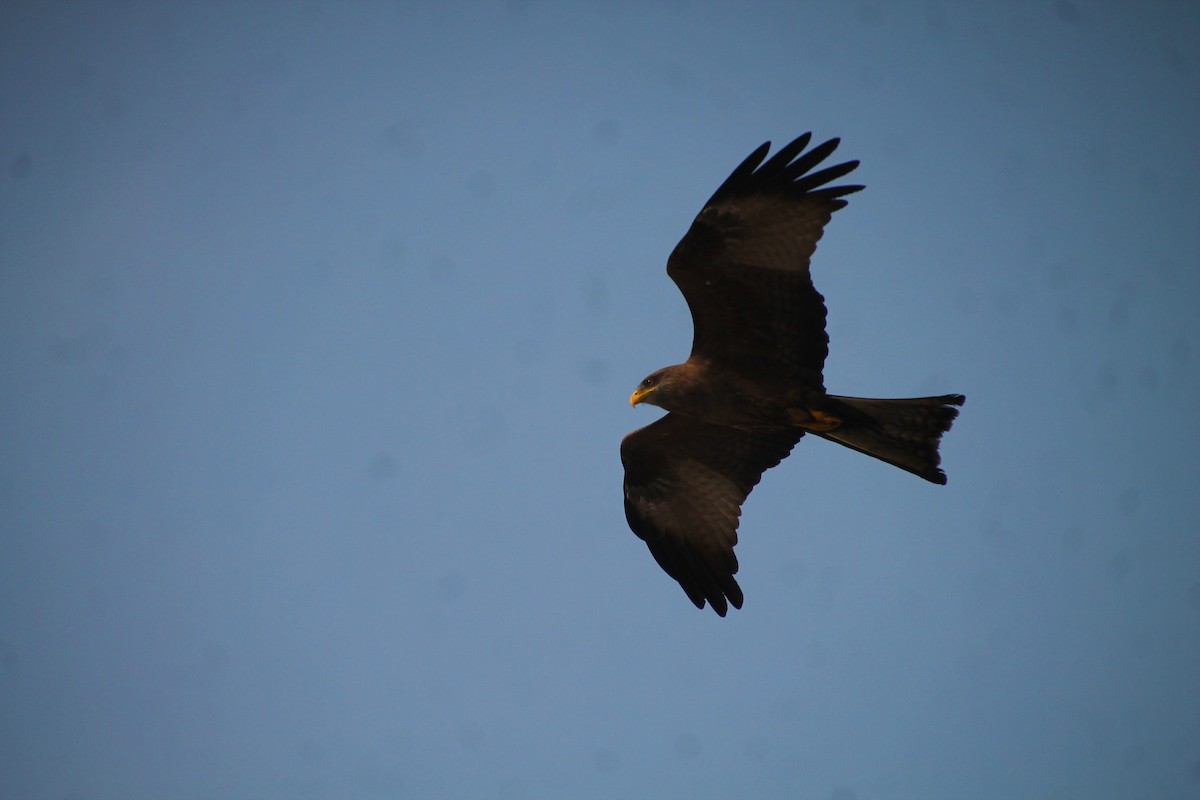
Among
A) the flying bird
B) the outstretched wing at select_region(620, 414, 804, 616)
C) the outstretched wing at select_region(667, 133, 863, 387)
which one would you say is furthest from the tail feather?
the outstretched wing at select_region(620, 414, 804, 616)

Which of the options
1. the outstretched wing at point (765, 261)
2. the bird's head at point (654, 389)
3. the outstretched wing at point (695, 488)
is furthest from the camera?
the outstretched wing at point (695, 488)

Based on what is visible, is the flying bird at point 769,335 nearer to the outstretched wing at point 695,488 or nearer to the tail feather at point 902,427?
the tail feather at point 902,427

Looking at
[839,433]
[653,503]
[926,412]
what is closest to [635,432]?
[653,503]

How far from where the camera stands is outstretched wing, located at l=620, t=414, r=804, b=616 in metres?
9.69

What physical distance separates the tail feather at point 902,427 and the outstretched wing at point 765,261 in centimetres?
43

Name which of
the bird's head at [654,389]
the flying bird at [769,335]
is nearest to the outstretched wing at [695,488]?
the flying bird at [769,335]

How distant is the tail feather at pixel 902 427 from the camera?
27.2 ft

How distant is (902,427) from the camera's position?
8.40 meters

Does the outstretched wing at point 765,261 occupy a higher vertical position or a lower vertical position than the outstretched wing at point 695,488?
higher

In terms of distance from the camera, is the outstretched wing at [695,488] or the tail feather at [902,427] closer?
the tail feather at [902,427]

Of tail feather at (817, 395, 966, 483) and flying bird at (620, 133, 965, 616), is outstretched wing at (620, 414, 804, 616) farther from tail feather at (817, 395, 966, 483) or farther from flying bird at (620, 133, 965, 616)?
tail feather at (817, 395, 966, 483)

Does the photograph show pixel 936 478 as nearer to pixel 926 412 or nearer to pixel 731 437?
pixel 926 412

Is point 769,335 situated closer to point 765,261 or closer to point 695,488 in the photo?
point 765,261

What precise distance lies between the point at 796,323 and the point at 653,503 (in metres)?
2.57
